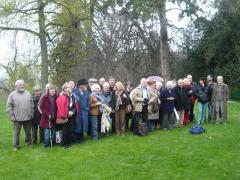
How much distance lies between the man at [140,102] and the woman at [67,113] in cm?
217

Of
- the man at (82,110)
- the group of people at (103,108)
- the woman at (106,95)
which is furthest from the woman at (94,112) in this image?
the woman at (106,95)

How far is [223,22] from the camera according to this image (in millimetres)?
27406

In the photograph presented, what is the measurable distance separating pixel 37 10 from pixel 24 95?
1193 cm

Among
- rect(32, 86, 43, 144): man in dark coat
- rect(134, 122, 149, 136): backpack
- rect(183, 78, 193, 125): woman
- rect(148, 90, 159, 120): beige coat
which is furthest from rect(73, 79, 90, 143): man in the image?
rect(183, 78, 193, 125): woman

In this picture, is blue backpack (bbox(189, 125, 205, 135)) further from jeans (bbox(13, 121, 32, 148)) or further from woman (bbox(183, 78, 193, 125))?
jeans (bbox(13, 121, 32, 148))

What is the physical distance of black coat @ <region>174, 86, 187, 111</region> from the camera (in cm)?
1458

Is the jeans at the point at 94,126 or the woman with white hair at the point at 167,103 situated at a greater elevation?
the woman with white hair at the point at 167,103

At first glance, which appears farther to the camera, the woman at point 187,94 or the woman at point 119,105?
the woman at point 187,94

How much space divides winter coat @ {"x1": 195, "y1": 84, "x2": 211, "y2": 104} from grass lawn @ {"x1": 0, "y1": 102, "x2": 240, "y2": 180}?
1886 mm

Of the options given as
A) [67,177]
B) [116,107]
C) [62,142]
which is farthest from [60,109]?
[67,177]

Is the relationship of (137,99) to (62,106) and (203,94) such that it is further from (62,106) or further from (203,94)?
(203,94)

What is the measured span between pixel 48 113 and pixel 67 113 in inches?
20.5

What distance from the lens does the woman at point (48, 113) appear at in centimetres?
1196

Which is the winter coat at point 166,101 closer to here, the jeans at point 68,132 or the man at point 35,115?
the jeans at point 68,132
